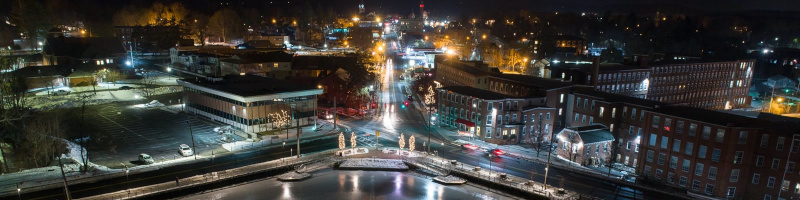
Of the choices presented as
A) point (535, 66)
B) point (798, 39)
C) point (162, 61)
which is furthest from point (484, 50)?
point (798, 39)

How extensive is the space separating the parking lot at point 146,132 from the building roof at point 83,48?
85.7 feet

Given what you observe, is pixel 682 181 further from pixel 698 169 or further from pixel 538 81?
pixel 538 81

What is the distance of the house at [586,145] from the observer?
4378cm

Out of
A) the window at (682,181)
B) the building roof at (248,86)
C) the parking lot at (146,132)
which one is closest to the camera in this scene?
the window at (682,181)

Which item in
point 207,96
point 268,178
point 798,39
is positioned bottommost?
point 268,178

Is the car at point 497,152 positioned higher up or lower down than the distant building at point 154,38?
lower down

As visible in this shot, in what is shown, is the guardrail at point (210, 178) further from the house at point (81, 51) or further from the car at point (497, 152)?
the house at point (81, 51)

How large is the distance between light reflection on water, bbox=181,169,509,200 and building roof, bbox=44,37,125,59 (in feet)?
203

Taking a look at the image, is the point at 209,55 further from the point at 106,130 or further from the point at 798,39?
the point at 798,39

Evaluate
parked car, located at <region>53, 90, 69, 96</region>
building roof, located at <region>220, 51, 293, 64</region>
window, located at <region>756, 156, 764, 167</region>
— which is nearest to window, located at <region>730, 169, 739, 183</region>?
window, located at <region>756, 156, 764, 167</region>

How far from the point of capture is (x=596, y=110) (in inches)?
1932

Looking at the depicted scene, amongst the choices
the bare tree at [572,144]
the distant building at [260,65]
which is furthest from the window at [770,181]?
the distant building at [260,65]

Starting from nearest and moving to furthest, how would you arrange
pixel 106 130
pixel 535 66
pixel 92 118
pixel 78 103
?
pixel 106 130 → pixel 92 118 → pixel 78 103 → pixel 535 66

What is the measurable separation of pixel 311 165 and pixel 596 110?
31180 millimetres
